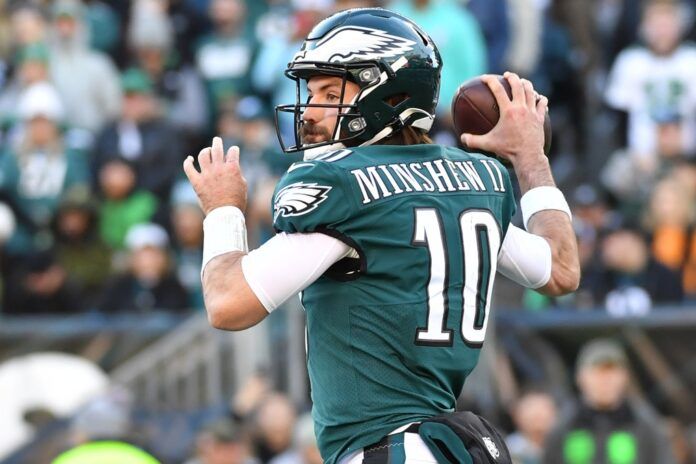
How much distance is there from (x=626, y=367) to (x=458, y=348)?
5881mm

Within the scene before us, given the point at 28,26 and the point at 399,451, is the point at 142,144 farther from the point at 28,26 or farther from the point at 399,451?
the point at 399,451

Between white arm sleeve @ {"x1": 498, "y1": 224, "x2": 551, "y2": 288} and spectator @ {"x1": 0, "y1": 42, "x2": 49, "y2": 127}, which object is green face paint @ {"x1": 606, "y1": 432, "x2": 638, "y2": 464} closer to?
white arm sleeve @ {"x1": 498, "y1": 224, "x2": 551, "y2": 288}

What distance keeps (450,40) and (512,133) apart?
647 cm

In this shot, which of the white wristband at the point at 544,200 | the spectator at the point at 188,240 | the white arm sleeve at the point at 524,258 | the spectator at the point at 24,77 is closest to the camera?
the white arm sleeve at the point at 524,258

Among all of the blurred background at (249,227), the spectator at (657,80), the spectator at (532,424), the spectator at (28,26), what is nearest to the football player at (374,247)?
the blurred background at (249,227)

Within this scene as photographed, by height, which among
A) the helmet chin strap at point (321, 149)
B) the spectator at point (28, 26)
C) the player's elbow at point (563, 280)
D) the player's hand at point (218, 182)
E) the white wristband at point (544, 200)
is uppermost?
the helmet chin strap at point (321, 149)

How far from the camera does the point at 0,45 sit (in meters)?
13.7

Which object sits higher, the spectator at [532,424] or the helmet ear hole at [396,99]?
the helmet ear hole at [396,99]

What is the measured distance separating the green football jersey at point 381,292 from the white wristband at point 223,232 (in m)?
0.18

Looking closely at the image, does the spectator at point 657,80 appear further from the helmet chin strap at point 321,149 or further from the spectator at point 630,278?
the helmet chin strap at point 321,149

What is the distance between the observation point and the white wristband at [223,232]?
168 inches

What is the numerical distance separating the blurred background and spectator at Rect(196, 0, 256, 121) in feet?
0.06

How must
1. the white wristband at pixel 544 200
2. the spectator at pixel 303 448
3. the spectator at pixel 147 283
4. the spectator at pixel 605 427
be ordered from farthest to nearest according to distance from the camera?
the spectator at pixel 147 283 < the spectator at pixel 605 427 < the spectator at pixel 303 448 < the white wristband at pixel 544 200

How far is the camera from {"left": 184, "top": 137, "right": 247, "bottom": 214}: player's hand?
14.5 ft
